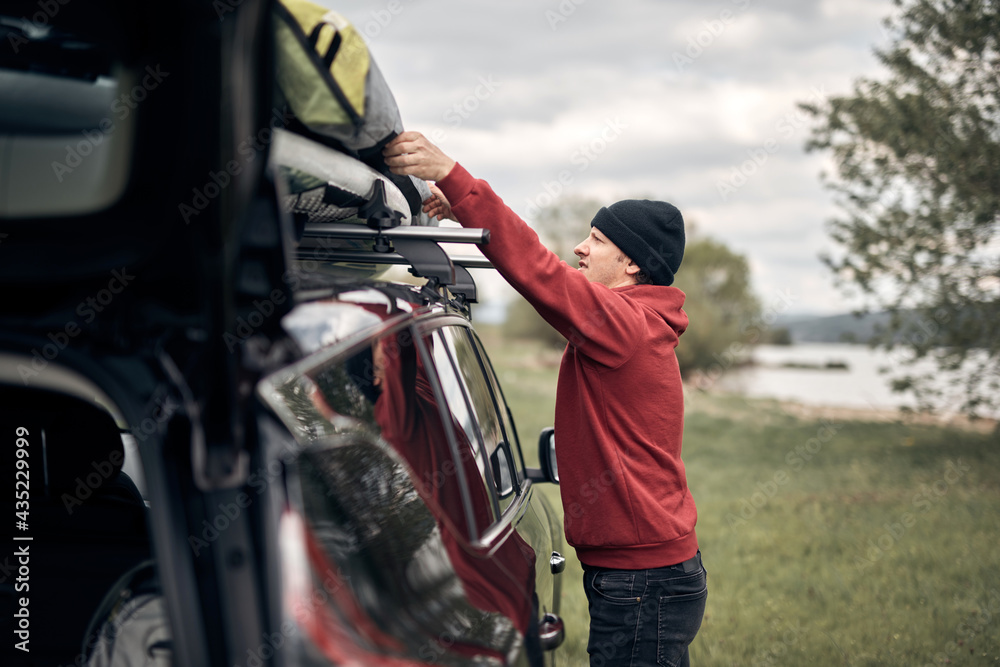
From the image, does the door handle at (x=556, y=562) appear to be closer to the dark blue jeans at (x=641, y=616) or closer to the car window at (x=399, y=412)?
the dark blue jeans at (x=641, y=616)

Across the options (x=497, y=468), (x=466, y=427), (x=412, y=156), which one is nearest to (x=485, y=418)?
(x=497, y=468)

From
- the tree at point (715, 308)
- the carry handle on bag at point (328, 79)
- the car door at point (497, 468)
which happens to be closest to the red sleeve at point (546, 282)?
the car door at point (497, 468)

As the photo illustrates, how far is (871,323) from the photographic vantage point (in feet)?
42.5

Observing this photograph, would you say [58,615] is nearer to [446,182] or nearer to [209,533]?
[209,533]

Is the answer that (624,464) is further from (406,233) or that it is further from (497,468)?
(406,233)

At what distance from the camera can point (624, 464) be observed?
254cm

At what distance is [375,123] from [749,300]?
54.9 m

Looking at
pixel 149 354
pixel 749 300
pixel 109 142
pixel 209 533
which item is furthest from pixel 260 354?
pixel 749 300

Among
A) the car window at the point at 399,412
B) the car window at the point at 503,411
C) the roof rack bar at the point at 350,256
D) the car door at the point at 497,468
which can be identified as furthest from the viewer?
the car window at the point at 503,411

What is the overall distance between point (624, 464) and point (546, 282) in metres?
0.68

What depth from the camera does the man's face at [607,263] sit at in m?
2.86

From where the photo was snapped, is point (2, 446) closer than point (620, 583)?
Yes

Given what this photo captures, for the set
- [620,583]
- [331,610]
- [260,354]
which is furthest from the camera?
[620,583]

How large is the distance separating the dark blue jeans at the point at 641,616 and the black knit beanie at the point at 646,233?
104cm
